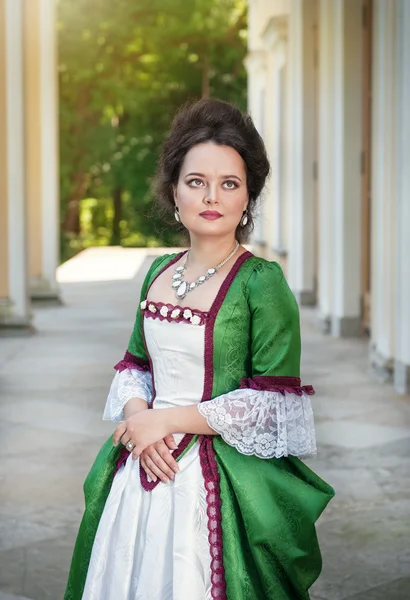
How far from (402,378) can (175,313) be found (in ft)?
14.4

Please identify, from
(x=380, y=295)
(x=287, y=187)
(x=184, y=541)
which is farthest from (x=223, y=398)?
(x=287, y=187)

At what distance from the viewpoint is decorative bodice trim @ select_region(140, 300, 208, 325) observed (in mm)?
2236

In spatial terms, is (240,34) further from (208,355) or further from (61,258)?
(208,355)

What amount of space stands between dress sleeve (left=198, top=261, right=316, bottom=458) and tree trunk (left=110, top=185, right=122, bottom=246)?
29057 millimetres

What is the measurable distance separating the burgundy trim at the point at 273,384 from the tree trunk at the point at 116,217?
2906 centimetres

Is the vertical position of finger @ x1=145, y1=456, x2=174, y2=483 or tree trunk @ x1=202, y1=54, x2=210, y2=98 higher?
tree trunk @ x1=202, y1=54, x2=210, y2=98

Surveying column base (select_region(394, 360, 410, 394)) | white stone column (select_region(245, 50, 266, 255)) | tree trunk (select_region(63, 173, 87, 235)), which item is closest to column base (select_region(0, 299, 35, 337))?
column base (select_region(394, 360, 410, 394))

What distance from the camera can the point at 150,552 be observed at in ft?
7.30

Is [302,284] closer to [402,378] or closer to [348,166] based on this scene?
[348,166]

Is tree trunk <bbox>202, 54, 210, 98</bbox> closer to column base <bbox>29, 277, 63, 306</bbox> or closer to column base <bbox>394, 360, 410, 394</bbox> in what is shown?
column base <bbox>29, 277, 63, 306</bbox>

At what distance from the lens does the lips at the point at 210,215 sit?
7.34ft

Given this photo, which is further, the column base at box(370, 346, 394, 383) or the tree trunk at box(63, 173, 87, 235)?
the tree trunk at box(63, 173, 87, 235)

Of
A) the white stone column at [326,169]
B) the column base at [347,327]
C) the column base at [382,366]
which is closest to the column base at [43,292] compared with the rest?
the white stone column at [326,169]

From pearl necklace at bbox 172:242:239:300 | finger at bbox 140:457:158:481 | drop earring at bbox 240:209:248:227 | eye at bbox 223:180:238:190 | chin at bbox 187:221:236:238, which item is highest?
eye at bbox 223:180:238:190
